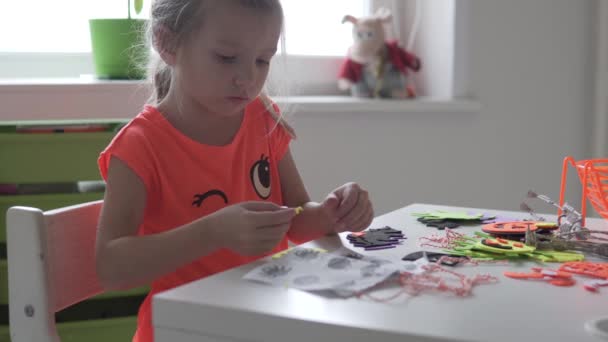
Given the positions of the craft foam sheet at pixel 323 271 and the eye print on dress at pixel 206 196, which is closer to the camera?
the craft foam sheet at pixel 323 271

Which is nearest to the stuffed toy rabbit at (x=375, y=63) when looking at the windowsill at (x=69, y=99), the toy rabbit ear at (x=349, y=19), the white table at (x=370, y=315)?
the toy rabbit ear at (x=349, y=19)

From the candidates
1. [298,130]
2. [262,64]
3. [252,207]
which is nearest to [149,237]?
[252,207]

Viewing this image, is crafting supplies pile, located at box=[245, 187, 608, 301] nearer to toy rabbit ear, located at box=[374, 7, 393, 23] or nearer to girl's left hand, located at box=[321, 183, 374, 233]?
girl's left hand, located at box=[321, 183, 374, 233]

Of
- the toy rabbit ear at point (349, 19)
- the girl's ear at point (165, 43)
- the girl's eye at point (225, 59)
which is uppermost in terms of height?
the toy rabbit ear at point (349, 19)

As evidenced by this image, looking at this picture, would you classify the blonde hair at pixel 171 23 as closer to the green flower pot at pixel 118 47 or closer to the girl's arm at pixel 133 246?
the girl's arm at pixel 133 246

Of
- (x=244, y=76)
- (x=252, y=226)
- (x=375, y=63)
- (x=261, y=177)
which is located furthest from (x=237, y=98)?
(x=375, y=63)

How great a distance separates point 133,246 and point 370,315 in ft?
1.13

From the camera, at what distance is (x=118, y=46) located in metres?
1.53

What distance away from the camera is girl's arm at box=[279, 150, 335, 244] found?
3.14 ft

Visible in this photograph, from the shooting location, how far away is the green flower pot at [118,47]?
151 cm

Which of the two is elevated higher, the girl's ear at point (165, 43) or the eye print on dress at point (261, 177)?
the girl's ear at point (165, 43)

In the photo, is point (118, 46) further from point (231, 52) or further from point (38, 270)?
point (38, 270)

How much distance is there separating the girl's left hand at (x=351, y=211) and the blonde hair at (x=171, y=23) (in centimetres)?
24

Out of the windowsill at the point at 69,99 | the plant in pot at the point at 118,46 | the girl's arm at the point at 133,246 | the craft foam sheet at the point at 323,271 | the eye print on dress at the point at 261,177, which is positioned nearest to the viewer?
the craft foam sheet at the point at 323,271
